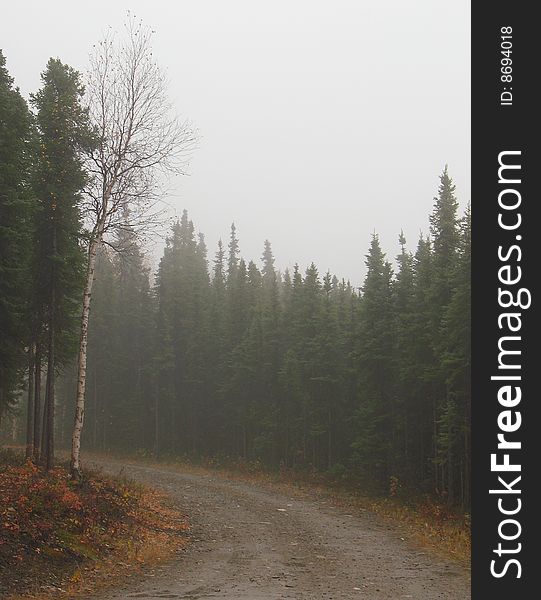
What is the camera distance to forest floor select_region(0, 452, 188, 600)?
10156 millimetres

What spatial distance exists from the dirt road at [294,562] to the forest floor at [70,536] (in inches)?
31.4

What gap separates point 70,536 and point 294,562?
5317 mm

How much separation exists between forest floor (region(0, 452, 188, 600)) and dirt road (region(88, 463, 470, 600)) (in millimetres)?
797

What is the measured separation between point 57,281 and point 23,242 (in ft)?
6.82

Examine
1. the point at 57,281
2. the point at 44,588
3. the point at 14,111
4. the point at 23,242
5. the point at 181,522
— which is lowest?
the point at 181,522

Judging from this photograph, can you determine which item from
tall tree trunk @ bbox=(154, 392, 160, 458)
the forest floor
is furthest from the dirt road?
tall tree trunk @ bbox=(154, 392, 160, 458)

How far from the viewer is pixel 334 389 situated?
40594 mm

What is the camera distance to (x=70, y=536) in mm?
12305

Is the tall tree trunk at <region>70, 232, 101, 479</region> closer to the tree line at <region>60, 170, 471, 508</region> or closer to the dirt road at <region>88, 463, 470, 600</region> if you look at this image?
the tree line at <region>60, 170, 471, 508</region>

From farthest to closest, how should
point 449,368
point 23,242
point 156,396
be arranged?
point 156,396 → point 449,368 → point 23,242

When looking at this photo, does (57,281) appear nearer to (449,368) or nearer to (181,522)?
(181,522)

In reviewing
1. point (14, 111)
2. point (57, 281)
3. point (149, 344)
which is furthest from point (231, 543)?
point (149, 344)

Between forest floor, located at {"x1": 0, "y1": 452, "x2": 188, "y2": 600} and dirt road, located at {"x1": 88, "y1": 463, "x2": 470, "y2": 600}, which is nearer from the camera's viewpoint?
forest floor, located at {"x1": 0, "y1": 452, "x2": 188, "y2": 600}

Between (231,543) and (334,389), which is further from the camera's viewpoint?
(334,389)
